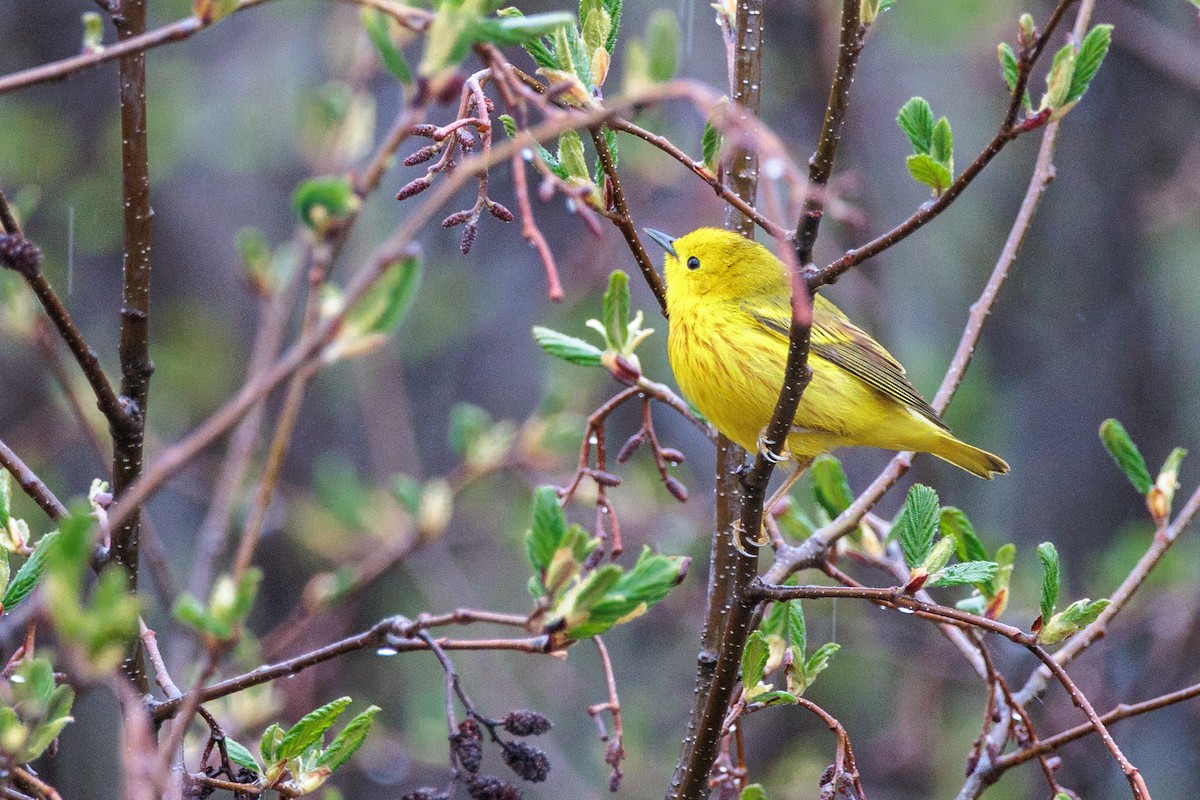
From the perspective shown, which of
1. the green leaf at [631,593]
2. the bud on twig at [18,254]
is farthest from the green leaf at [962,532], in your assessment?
the bud on twig at [18,254]

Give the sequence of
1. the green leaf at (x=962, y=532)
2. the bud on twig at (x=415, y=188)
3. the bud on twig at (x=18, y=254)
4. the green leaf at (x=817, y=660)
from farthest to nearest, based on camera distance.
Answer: the green leaf at (x=962, y=532), the green leaf at (x=817, y=660), the bud on twig at (x=415, y=188), the bud on twig at (x=18, y=254)

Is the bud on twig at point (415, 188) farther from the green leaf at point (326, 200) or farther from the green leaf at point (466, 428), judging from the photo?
the green leaf at point (466, 428)

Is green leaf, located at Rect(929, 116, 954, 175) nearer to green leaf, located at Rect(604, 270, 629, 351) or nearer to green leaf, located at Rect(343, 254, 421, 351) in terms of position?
green leaf, located at Rect(604, 270, 629, 351)

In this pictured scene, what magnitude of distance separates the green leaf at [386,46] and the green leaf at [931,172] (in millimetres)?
789

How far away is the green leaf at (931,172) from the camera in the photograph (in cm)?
171

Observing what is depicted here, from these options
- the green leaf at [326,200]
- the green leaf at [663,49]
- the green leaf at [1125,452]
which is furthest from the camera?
the green leaf at [1125,452]

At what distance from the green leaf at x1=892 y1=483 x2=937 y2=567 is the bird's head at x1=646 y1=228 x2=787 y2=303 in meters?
1.83

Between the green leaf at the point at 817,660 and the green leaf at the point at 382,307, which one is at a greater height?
the green leaf at the point at 382,307

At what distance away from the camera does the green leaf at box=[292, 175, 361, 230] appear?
1057mm

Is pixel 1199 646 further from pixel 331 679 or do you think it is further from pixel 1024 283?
pixel 331 679

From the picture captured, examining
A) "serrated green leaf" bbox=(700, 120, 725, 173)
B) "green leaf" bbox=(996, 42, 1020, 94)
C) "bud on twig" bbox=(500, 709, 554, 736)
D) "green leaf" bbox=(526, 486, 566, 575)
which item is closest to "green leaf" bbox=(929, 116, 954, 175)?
"green leaf" bbox=(996, 42, 1020, 94)

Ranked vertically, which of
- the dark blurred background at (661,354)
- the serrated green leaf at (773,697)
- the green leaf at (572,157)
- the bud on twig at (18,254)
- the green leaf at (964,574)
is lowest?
the dark blurred background at (661,354)

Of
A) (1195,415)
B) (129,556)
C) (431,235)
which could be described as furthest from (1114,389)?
(129,556)

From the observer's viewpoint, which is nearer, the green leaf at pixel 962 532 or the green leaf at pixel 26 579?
the green leaf at pixel 26 579
